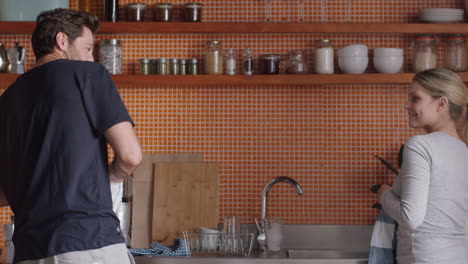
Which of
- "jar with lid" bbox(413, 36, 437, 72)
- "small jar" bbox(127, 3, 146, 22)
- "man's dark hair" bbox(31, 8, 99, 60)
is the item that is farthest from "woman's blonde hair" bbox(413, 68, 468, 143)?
"small jar" bbox(127, 3, 146, 22)

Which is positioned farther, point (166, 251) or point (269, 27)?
point (269, 27)

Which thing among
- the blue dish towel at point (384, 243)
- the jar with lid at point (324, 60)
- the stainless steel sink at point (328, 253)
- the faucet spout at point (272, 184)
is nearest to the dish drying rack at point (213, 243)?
the faucet spout at point (272, 184)

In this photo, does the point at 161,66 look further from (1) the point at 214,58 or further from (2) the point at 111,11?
(2) the point at 111,11

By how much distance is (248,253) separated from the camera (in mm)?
3221

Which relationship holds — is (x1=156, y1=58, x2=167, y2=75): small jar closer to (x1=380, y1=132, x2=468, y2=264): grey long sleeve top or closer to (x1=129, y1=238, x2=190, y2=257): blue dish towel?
(x1=129, y1=238, x2=190, y2=257): blue dish towel

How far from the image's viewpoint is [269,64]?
11.2 ft

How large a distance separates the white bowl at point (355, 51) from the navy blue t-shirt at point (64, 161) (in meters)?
1.93

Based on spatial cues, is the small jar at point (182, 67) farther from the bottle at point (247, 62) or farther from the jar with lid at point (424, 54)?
the jar with lid at point (424, 54)

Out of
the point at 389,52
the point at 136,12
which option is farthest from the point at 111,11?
the point at 389,52

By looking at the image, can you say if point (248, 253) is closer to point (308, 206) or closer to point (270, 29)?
point (308, 206)

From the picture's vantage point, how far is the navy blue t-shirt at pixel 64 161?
1.67 m

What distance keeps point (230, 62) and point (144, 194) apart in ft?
2.76

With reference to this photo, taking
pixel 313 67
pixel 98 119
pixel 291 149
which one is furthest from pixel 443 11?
pixel 98 119

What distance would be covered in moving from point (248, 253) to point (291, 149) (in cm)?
67
